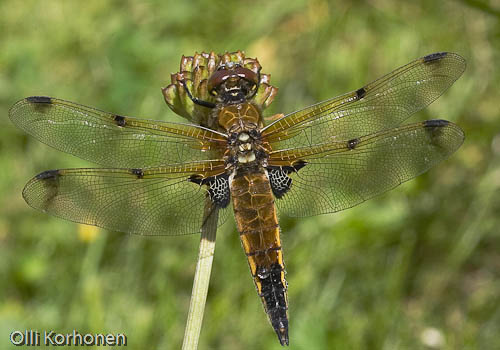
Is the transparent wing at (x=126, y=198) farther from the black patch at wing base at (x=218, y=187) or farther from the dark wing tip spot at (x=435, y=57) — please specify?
the dark wing tip spot at (x=435, y=57)

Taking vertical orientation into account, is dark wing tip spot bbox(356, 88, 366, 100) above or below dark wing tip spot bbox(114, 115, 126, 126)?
below

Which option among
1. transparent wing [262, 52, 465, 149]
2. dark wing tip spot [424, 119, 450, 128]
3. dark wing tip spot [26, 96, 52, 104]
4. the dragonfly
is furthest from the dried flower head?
dark wing tip spot [424, 119, 450, 128]

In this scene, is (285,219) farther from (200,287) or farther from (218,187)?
(200,287)

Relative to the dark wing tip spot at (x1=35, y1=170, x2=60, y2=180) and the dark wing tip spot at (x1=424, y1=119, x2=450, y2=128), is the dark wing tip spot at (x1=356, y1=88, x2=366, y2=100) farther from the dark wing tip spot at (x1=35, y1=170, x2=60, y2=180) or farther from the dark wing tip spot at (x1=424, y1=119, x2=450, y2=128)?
the dark wing tip spot at (x1=35, y1=170, x2=60, y2=180)

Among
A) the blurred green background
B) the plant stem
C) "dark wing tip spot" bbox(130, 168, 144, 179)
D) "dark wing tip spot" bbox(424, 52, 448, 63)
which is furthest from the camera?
the blurred green background

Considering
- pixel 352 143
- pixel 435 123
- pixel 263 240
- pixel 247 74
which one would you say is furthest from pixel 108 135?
pixel 435 123

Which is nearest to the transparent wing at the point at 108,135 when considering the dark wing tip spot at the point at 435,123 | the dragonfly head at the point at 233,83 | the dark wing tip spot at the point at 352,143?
the dragonfly head at the point at 233,83

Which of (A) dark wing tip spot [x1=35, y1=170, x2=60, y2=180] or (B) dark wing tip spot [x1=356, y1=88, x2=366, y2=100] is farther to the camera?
(B) dark wing tip spot [x1=356, y1=88, x2=366, y2=100]
